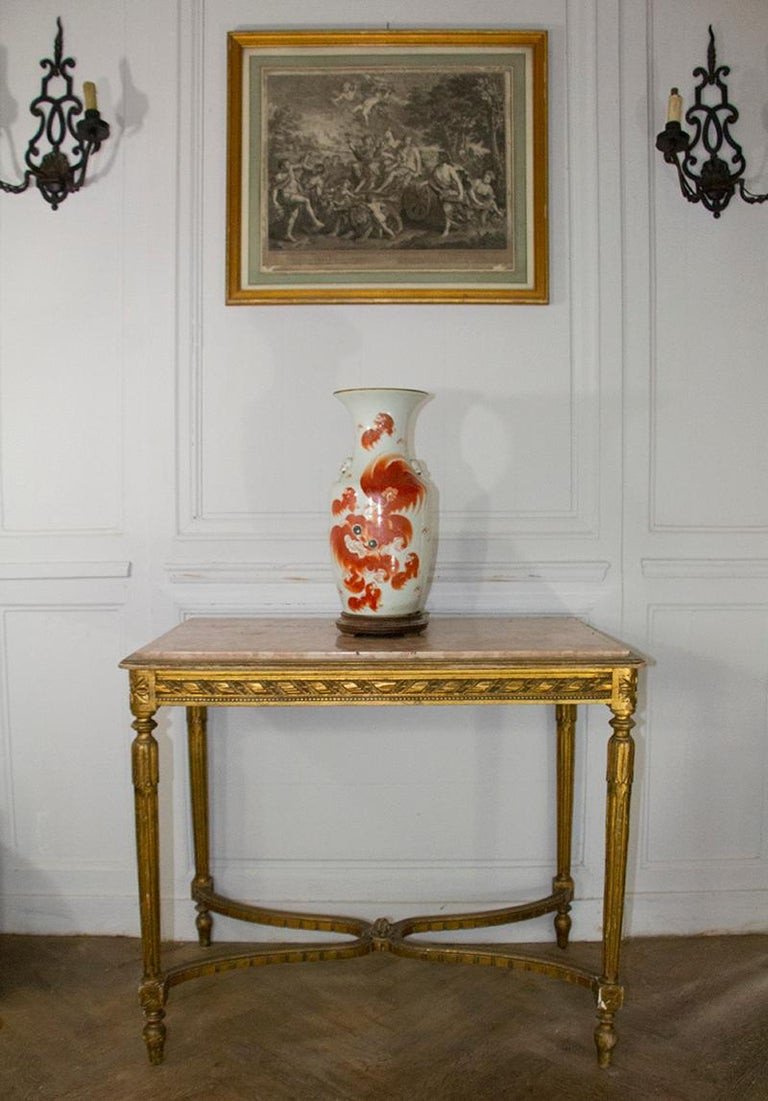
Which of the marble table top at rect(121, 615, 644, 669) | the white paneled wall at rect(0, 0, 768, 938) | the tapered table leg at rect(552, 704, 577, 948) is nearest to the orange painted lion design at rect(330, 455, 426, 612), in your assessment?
the marble table top at rect(121, 615, 644, 669)

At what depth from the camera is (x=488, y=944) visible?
2359 mm

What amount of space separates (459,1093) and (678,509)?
1519mm

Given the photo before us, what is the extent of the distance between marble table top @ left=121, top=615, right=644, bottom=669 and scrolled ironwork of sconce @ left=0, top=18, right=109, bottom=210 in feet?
4.10

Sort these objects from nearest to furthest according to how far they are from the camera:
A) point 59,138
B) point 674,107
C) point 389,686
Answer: point 389,686 → point 674,107 → point 59,138

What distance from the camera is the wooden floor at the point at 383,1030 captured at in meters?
1.78

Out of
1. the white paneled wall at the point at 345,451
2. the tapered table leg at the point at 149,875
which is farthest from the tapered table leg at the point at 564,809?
the tapered table leg at the point at 149,875

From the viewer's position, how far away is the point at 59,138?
7.62ft

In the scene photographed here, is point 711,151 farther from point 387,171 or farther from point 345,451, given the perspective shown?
point 345,451

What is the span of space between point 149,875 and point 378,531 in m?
0.90

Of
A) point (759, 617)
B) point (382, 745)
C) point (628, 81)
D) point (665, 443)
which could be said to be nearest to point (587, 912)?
point (382, 745)

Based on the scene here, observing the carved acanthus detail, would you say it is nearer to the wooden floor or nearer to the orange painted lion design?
the orange painted lion design

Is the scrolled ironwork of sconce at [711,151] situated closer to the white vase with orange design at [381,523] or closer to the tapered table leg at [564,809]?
the white vase with orange design at [381,523]

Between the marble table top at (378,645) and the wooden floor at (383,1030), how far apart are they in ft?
2.87

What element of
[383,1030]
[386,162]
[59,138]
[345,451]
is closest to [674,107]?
[386,162]
